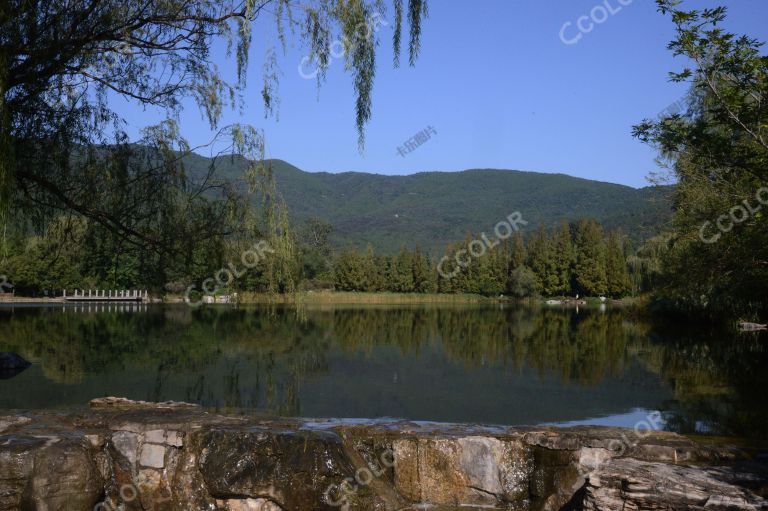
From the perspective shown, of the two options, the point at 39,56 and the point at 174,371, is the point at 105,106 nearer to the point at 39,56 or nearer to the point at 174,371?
the point at 39,56

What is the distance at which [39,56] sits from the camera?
26.3ft

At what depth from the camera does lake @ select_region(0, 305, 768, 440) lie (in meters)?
11.5

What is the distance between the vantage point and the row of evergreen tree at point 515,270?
70938mm

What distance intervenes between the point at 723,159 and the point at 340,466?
809 cm

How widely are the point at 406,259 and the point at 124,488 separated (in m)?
70.7

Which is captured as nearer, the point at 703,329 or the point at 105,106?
the point at 105,106

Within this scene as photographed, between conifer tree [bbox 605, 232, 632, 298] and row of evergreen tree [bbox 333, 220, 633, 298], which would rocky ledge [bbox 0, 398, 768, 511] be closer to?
row of evergreen tree [bbox 333, 220, 633, 298]

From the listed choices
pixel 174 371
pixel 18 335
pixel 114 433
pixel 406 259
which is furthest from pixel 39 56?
pixel 406 259

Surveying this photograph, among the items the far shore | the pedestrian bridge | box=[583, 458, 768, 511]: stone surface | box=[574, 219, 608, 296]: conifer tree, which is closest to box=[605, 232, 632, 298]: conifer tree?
box=[574, 219, 608, 296]: conifer tree

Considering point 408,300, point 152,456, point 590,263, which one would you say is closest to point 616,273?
point 590,263

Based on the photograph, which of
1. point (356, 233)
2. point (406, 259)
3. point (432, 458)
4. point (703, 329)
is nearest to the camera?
point (432, 458)

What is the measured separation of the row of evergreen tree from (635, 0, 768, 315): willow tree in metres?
53.9

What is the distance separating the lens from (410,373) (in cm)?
1645

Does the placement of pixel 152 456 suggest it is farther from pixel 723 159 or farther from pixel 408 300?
pixel 408 300
